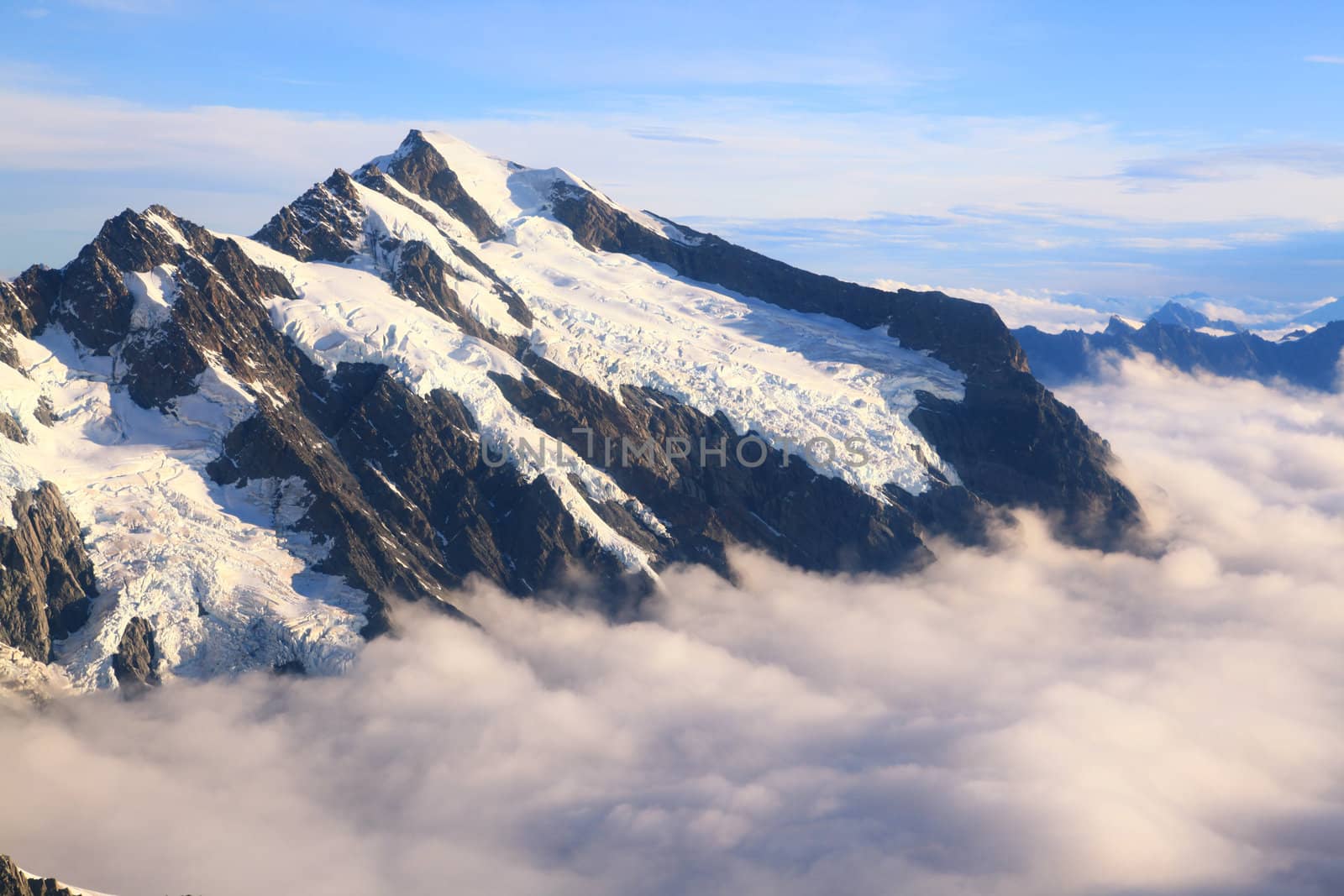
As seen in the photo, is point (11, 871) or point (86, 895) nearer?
point (11, 871)
